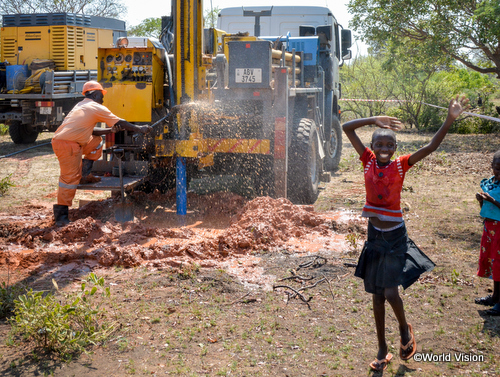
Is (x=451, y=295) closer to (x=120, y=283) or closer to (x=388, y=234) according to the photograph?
(x=388, y=234)

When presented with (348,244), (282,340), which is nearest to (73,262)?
(282,340)

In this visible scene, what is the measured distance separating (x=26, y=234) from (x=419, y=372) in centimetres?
453

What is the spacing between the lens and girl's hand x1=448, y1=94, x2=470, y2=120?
3.28 m

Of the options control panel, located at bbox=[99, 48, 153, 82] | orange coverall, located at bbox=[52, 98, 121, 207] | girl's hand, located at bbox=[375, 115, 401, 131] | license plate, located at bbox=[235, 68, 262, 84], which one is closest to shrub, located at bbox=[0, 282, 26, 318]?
orange coverall, located at bbox=[52, 98, 121, 207]

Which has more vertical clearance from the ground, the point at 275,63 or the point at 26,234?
the point at 275,63

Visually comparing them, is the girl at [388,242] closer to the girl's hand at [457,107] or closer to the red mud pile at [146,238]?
the girl's hand at [457,107]

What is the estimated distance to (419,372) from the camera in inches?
130

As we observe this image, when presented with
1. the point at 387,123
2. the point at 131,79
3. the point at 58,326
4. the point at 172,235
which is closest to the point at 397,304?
the point at 387,123

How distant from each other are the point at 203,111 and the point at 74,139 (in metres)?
1.65

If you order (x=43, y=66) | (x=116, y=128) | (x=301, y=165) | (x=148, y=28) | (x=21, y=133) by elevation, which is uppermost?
(x=148, y=28)

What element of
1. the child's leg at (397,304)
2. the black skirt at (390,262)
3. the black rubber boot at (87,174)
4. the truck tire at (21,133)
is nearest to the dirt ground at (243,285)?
the child's leg at (397,304)

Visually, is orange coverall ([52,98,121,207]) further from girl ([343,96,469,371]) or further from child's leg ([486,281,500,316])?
child's leg ([486,281,500,316])

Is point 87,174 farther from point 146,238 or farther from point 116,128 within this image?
point 146,238

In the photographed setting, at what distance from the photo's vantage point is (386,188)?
3.43m
